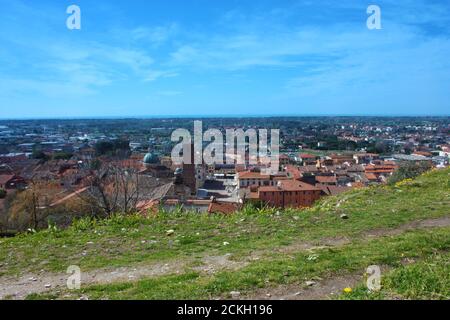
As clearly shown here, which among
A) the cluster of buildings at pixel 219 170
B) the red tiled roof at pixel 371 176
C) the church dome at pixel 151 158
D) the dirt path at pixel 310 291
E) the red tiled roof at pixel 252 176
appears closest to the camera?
the dirt path at pixel 310 291

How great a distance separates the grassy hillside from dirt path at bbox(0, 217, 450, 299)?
3 centimetres

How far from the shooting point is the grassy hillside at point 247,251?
3848 millimetres

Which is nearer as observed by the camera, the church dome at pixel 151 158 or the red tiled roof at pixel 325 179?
the church dome at pixel 151 158

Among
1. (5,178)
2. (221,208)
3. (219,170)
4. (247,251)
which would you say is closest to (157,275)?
(247,251)

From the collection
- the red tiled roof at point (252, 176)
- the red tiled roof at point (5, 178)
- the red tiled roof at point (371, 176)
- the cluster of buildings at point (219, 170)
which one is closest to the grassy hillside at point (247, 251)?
the cluster of buildings at point (219, 170)

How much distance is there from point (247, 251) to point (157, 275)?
134 centimetres

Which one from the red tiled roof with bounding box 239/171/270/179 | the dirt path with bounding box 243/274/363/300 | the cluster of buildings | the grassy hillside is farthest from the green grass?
the red tiled roof with bounding box 239/171/270/179

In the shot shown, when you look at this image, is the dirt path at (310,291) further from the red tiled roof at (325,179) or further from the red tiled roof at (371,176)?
the red tiled roof at (371,176)

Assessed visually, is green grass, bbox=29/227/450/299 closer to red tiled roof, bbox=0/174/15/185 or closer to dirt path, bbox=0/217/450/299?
dirt path, bbox=0/217/450/299

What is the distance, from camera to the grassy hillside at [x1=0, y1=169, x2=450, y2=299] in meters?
3.85

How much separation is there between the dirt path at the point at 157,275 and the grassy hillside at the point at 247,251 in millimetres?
30

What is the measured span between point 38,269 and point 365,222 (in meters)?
5.03
